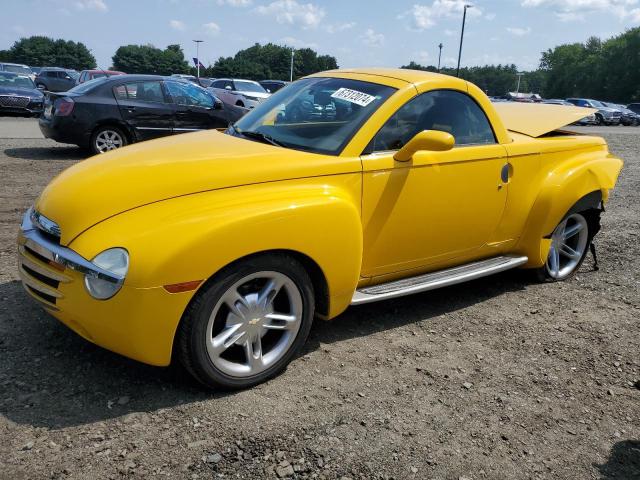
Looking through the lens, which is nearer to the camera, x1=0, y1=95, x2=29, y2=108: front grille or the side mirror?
the side mirror

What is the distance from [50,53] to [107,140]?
98.6 meters

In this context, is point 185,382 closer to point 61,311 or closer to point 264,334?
point 264,334

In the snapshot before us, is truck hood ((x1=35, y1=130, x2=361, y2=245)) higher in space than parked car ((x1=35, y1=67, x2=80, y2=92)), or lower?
lower

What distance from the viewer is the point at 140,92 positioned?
9844 mm

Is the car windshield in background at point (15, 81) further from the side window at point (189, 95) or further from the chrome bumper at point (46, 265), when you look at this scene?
the chrome bumper at point (46, 265)

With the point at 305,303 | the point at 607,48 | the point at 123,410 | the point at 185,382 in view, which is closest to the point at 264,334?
the point at 305,303

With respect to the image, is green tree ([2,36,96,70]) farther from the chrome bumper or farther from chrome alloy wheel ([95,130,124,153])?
the chrome bumper

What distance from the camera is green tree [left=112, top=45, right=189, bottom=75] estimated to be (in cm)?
9860

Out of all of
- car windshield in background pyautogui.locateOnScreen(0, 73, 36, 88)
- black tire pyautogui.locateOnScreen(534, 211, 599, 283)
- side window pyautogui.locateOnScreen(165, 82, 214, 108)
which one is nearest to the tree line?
car windshield in background pyautogui.locateOnScreen(0, 73, 36, 88)

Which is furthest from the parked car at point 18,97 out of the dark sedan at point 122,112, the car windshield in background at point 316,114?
the car windshield in background at point 316,114

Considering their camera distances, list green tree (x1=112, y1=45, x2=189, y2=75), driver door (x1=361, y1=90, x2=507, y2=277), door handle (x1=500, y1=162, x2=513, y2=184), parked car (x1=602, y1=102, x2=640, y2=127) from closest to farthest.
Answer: driver door (x1=361, y1=90, x2=507, y2=277) < door handle (x1=500, y1=162, x2=513, y2=184) < parked car (x1=602, y1=102, x2=640, y2=127) < green tree (x1=112, y1=45, x2=189, y2=75)

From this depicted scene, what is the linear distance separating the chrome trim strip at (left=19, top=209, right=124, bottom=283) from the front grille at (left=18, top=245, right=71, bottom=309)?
3cm

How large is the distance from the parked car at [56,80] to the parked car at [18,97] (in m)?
11.2

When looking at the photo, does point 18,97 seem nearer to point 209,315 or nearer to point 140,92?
point 140,92
